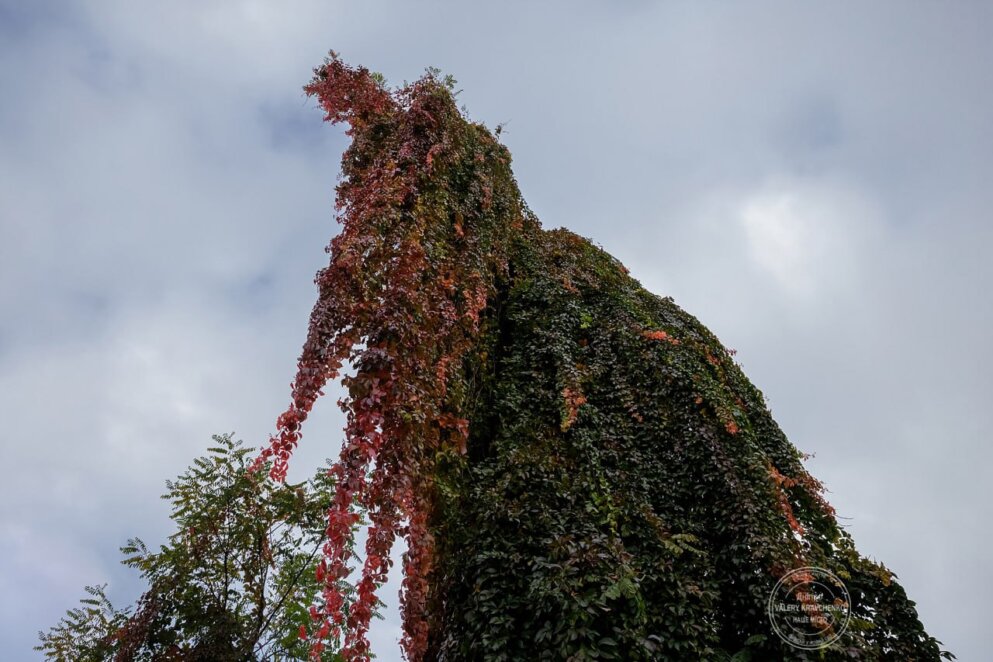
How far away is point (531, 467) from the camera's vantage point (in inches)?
207

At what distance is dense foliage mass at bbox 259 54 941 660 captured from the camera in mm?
4180

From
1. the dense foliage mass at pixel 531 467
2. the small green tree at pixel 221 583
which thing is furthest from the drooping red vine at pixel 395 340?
the small green tree at pixel 221 583

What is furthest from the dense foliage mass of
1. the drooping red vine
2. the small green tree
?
the small green tree

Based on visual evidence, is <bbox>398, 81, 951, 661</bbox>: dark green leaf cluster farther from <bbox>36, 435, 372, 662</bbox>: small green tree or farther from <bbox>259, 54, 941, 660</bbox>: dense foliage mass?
<bbox>36, 435, 372, 662</bbox>: small green tree

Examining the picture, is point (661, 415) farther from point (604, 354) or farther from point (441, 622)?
point (441, 622)

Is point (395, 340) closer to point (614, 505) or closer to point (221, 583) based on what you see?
point (614, 505)

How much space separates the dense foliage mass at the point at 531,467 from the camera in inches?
165

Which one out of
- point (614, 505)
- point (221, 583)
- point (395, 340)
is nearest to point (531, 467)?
point (614, 505)

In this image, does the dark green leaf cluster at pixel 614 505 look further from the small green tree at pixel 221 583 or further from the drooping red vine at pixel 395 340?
the small green tree at pixel 221 583

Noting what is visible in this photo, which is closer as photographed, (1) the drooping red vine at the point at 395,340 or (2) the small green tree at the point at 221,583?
(1) the drooping red vine at the point at 395,340

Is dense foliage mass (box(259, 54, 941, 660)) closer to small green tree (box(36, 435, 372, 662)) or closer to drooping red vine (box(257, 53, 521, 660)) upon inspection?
drooping red vine (box(257, 53, 521, 660))

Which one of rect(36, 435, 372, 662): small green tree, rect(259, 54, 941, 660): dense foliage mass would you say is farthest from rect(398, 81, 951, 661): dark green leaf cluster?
rect(36, 435, 372, 662): small green tree

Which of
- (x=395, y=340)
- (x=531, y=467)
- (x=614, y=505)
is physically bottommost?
(x=614, y=505)

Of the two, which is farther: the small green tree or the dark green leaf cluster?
the small green tree
